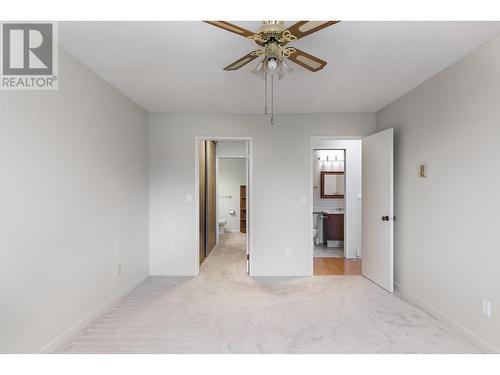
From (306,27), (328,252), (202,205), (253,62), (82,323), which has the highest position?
(253,62)

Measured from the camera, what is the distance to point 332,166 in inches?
233

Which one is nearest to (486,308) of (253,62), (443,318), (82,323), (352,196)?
(443,318)

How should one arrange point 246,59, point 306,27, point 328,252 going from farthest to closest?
point 328,252, point 246,59, point 306,27

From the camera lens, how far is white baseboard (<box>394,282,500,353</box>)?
1945mm

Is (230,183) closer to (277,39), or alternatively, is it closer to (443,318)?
(443,318)

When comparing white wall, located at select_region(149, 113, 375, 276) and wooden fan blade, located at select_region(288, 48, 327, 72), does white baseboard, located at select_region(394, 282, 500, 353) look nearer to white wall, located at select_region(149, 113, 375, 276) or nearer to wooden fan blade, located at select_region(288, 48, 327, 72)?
white wall, located at select_region(149, 113, 375, 276)

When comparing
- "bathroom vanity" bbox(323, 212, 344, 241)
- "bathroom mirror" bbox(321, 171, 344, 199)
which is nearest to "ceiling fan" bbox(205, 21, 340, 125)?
"bathroom vanity" bbox(323, 212, 344, 241)

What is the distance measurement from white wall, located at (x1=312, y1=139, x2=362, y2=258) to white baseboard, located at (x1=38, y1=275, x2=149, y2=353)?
3.61m

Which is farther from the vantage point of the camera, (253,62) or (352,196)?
(352,196)

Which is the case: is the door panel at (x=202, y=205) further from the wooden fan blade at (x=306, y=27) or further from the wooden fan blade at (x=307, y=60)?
the wooden fan blade at (x=306, y=27)

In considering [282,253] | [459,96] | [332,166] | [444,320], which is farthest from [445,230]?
[332,166]

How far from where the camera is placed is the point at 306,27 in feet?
4.43

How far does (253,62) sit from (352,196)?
10.8 feet

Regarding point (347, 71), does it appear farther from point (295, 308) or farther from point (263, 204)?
point (295, 308)
